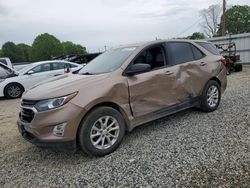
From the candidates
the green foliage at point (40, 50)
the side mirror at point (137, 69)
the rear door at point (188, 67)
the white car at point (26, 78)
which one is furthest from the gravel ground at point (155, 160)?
the green foliage at point (40, 50)

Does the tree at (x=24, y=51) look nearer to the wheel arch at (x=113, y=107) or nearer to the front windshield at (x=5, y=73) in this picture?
the front windshield at (x=5, y=73)

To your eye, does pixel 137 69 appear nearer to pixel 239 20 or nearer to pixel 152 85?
pixel 152 85

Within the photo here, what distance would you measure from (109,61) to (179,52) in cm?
148

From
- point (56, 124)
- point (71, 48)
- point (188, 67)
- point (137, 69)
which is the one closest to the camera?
point (56, 124)

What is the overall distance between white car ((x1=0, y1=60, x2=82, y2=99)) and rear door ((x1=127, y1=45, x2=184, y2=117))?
6.72m

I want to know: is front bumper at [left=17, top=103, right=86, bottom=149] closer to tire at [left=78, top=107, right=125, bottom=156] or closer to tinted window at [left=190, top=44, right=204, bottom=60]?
tire at [left=78, top=107, right=125, bottom=156]

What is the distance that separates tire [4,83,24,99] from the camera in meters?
11.5

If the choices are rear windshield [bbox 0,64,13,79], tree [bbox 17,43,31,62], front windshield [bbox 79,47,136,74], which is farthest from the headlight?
tree [bbox 17,43,31,62]

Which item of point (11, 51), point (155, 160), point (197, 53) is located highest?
point (11, 51)

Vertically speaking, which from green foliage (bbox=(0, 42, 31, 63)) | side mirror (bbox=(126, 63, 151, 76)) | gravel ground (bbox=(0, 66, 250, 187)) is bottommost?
gravel ground (bbox=(0, 66, 250, 187))

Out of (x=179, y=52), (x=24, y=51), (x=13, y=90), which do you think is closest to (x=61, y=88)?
(x=179, y=52)

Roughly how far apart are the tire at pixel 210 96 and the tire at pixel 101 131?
2.30 metres

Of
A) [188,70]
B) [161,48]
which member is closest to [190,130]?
[188,70]

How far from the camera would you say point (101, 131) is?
430 cm
